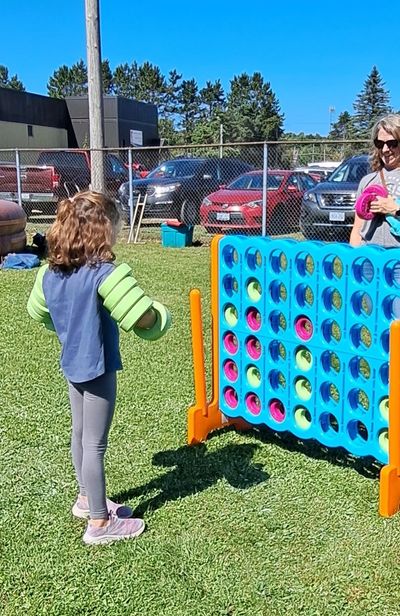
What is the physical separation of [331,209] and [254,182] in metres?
2.20

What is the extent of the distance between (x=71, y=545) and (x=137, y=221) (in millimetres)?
12167

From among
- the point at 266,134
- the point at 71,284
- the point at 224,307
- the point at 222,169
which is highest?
the point at 266,134

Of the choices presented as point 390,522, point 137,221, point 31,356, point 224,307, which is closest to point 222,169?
point 137,221

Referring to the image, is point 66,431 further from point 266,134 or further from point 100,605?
point 266,134

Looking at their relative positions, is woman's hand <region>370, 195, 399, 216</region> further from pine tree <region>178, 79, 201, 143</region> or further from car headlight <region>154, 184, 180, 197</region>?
pine tree <region>178, 79, 201, 143</region>

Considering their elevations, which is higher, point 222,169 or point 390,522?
point 222,169

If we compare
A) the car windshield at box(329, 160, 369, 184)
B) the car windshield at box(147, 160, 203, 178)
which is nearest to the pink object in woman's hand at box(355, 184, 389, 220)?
the car windshield at box(329, 160, 369, 184)

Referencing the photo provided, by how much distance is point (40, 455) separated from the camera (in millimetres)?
4070

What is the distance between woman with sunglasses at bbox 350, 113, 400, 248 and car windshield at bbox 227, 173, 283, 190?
32.6 ft

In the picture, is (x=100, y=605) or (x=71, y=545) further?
(x=71, y=545)

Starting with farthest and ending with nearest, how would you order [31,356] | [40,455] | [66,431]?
[31,356] → [66,431] → [40,455]

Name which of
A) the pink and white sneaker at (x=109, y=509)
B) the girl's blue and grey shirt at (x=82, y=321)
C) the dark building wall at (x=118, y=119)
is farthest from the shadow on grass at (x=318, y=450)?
the dark building wall at (x=118, y=119)

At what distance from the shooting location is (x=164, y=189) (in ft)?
48.5

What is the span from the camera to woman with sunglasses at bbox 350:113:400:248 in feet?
12.4
